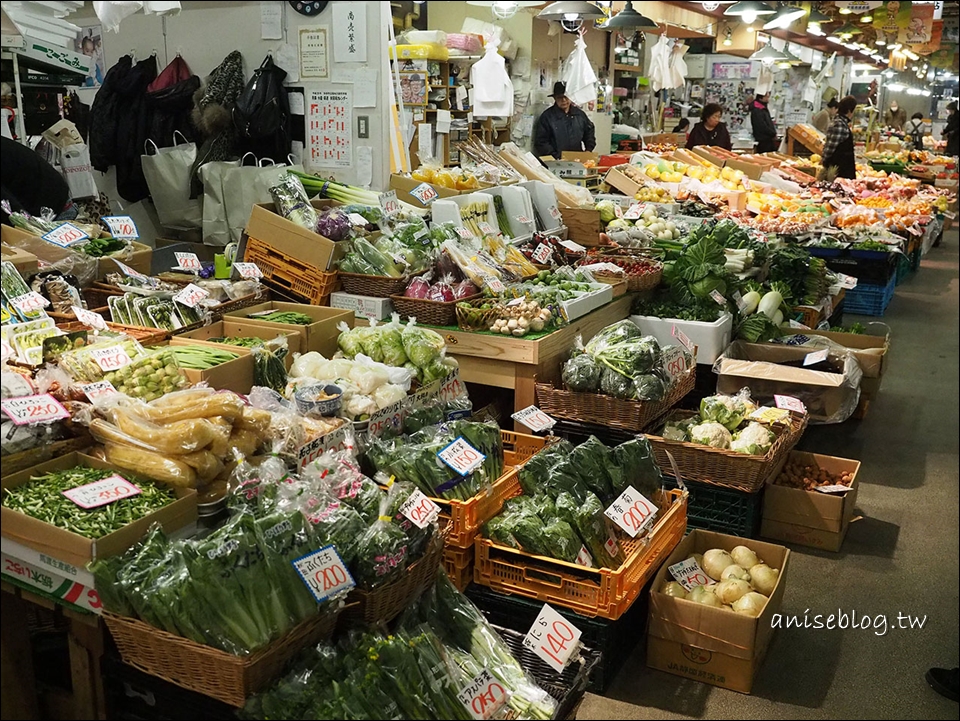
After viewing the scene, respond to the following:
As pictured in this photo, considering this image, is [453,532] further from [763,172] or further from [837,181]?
[837,181]

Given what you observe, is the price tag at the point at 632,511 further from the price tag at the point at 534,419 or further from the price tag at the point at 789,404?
the price tag at the point at 789,404

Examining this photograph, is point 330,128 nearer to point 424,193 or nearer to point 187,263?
point 424,193

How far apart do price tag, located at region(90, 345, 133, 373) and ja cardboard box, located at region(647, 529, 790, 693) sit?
1856 millimetres

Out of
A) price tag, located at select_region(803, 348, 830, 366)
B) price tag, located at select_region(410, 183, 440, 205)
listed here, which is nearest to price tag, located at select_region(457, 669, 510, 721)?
price tag, located at select_region(803, 348, 830, 366)

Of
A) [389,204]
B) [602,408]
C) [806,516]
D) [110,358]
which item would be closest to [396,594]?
[110,358]

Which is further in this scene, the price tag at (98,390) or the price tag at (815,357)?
the price tag at (815,357)

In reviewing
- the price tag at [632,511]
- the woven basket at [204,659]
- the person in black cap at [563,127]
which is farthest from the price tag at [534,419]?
the person in black cap at [563,127]

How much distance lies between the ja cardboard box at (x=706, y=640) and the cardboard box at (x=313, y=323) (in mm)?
1681

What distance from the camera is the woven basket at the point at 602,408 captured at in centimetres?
384

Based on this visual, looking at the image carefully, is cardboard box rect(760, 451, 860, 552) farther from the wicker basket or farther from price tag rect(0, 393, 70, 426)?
price tag rect(0, 393, 70, 426)

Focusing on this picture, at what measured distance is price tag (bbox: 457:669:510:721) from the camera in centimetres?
222

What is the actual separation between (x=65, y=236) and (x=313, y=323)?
115 cm

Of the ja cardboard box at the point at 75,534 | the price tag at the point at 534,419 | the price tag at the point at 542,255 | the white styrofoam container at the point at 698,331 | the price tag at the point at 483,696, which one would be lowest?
the price tag at the point at 483,696

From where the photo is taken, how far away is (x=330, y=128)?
607 centimetres
